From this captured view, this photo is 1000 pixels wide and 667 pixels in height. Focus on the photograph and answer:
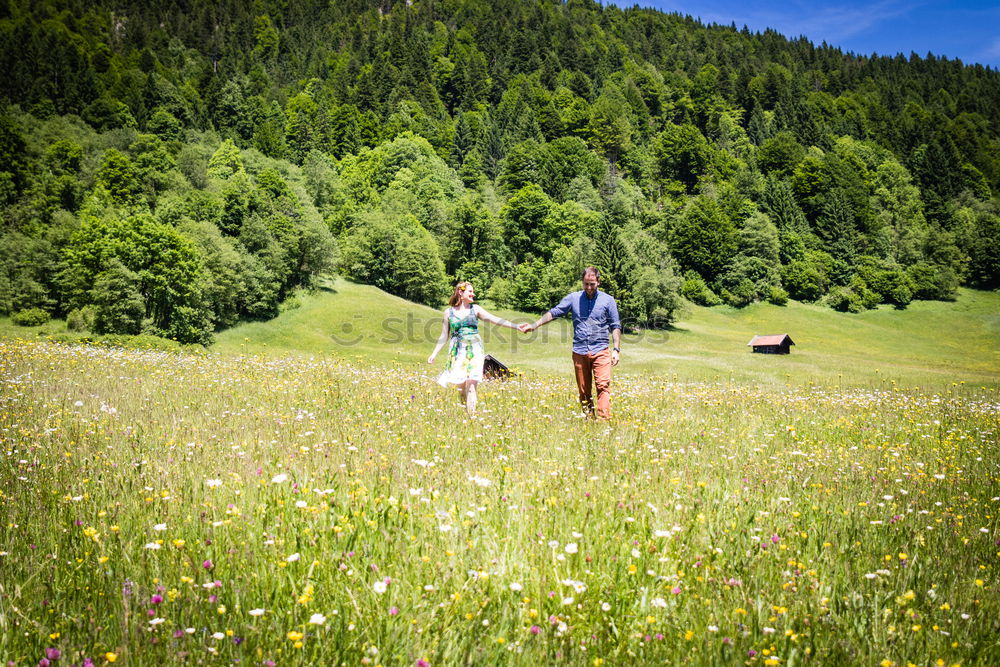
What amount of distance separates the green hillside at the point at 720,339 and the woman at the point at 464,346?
59.2 feet


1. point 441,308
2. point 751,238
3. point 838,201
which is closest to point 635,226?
point 751,238

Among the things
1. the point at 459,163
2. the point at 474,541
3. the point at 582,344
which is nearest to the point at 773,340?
the point at 582,344

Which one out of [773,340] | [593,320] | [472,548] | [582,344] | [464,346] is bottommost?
[773,340]

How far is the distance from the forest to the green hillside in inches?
178

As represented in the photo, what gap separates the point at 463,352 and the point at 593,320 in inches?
90.1

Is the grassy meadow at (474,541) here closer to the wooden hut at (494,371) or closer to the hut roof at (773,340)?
the wooden hut at (494,371)

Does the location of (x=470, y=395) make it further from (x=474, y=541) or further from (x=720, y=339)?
(x=720, y=339)

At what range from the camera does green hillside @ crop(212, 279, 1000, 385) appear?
37.4m

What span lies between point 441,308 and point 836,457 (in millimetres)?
67198

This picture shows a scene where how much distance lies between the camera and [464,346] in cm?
1034

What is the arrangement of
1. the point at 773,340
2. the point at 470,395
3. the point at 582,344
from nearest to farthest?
the point at 470,395
the point at 582,344
the point at 773,340

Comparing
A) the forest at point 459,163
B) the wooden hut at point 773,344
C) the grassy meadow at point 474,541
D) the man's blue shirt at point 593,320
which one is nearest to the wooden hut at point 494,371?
the man's blue shirt at point 593,320

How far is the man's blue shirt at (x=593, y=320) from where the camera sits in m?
10.1

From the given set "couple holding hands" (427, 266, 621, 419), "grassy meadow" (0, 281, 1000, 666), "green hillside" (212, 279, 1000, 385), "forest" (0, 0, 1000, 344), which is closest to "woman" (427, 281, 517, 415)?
"couple holding hands" (427, 266, 621, 419)
